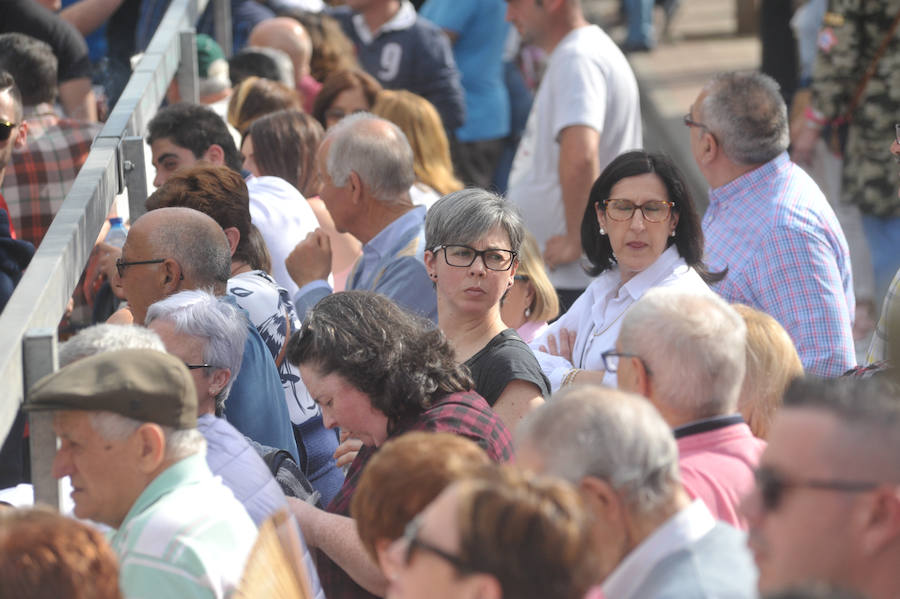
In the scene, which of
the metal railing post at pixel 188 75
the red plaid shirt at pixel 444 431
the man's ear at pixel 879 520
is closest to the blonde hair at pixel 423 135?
the metal railing post at pixel 188 75

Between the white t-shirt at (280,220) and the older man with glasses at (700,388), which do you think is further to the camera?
the white t-shirt at (280,220)

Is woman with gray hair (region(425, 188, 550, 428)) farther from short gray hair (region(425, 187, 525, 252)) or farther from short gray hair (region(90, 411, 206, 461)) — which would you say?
short gray hair (region(90, 411, 206, 461))

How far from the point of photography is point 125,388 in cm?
257

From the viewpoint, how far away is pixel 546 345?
4.48m

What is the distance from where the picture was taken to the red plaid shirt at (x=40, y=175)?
518 cm

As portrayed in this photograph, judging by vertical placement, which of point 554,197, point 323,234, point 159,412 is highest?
point 159,412

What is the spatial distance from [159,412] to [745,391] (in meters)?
1.58

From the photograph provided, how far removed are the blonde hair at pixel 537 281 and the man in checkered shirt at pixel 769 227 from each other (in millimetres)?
598

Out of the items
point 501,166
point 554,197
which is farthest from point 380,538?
point 501,166

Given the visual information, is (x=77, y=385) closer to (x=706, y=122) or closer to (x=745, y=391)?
(x=745, y=391)

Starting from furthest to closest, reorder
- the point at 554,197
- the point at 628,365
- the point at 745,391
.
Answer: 1. the point at 554,197
2. the point at 745,391
3. the point at 628,365

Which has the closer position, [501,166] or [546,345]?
[546,345]

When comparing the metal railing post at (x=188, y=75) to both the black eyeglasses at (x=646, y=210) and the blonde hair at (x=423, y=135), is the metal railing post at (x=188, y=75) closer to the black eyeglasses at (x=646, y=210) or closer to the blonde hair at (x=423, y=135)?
the blonde hair at (x=423, y=135)

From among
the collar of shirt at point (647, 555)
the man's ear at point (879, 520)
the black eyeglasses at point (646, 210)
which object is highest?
the man's ear at point (879, 520)
